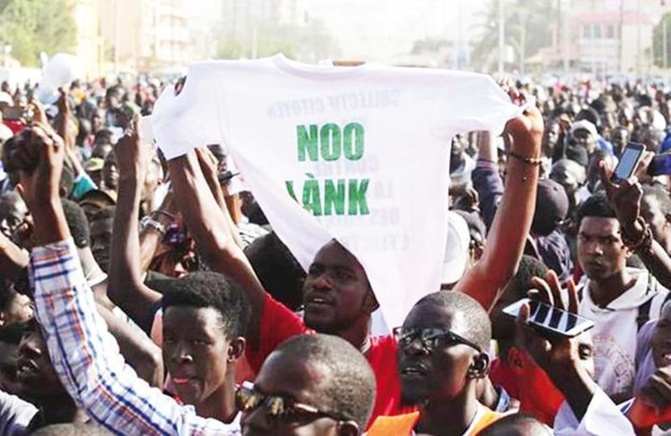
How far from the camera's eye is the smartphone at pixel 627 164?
524 centimetres

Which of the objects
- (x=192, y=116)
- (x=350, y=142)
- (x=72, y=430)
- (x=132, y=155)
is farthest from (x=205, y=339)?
(x=192, y=116)

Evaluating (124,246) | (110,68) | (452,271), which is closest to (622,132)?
(452,271)

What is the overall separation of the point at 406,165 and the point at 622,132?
10.3m

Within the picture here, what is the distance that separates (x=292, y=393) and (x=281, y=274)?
6.60 feet

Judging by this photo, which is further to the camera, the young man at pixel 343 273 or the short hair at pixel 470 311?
the young man at pixel 343 273

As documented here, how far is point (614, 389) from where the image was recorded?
17.9ft

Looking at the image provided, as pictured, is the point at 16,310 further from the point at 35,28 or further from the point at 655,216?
the point at 35,28

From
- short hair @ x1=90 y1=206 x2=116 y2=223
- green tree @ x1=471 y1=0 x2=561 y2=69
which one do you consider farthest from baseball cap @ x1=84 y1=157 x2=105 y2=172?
green tree @ x1=471 y1=0 x2=561 y2=69

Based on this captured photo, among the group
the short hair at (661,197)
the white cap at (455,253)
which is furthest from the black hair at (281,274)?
the short hair at (661,197)

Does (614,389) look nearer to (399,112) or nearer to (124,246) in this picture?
(399,112)

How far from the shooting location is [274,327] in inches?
191

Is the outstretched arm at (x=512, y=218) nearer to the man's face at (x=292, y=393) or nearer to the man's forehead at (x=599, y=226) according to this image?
the man's forehead at (x=599, y=226)

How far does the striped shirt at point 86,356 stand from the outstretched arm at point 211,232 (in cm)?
111

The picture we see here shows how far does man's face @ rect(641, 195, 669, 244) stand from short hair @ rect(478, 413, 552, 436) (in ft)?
8.64
